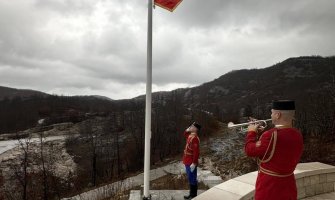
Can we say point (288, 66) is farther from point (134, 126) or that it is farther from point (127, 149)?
point (127, 149)

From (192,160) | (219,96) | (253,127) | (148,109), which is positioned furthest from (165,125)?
(219,96)

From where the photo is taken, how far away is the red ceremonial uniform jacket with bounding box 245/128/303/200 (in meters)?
3.36

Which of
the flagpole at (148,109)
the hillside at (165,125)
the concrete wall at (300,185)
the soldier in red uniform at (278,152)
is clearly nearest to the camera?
the soldier in red uniform at (278,152)

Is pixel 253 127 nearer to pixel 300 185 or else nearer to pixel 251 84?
pixel 300 185

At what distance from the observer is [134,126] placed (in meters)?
50.3

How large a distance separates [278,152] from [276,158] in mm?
79

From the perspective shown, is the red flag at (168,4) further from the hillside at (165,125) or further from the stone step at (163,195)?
the hillside at (165,125)

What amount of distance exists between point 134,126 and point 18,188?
25524mm

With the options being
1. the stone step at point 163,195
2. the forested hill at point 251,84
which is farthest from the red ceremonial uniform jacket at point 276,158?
the forested hill at point 251,84

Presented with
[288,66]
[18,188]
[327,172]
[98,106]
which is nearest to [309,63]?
[288,66]

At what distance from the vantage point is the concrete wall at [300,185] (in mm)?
5020

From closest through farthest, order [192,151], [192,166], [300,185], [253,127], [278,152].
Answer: [278,152], [253,127], [300,185], [192,166], [192,151]

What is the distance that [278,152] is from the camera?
3391 mm

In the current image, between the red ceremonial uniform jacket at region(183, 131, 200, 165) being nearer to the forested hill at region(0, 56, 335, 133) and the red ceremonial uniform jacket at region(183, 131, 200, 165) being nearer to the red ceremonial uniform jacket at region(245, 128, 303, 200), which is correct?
the red ceremonial uniform jacket at region(245, 128, 303, 200)
